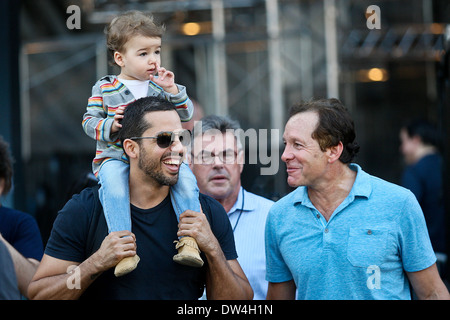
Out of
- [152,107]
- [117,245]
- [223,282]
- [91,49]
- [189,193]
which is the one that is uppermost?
[91,49]

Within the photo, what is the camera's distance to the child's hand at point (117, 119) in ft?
8.46

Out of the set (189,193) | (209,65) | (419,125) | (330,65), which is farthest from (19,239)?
(209,65)

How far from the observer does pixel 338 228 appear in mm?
2793

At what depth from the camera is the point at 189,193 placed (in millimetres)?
2627

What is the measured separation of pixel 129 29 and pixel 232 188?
1.33m

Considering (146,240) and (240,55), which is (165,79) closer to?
(146,240)

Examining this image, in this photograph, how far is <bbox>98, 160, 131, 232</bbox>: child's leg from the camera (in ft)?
8.26

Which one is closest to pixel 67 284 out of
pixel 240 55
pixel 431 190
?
pixel 431 190

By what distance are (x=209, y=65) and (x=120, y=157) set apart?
9.14 metres

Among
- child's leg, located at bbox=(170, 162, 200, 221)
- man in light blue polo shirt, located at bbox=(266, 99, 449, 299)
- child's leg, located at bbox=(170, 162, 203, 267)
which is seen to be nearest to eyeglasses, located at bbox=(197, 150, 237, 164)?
man in light blue polo shirt, located at bbox=(266, 99, 449, 299)

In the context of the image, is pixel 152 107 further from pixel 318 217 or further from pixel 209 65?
pixel 209 65

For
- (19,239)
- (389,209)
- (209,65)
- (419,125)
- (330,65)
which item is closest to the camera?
(389,209)
